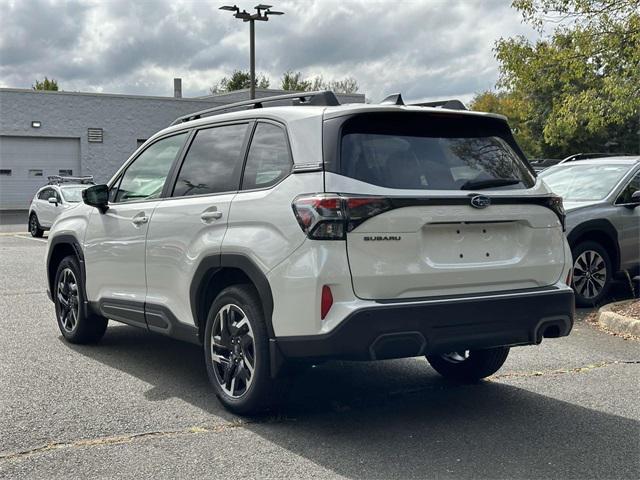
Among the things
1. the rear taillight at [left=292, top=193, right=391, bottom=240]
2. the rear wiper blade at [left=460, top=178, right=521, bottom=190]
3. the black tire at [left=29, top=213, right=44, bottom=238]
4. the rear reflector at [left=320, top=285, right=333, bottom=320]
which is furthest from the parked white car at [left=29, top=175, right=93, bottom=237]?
the rear reflector at [left=320, top=285, right=333, bottom=320]

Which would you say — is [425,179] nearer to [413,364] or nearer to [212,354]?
[212,354]

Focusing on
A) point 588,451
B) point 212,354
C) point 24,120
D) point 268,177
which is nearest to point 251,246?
point 268,177

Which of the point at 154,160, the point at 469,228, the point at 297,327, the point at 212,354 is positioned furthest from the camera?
the point at 154,160

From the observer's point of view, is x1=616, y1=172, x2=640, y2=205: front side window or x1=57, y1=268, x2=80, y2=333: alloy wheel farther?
x1=616, y1=172, x2=640, y2=205: front side window

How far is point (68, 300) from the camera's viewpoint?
24.0 ft

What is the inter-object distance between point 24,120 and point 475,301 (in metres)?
35.9

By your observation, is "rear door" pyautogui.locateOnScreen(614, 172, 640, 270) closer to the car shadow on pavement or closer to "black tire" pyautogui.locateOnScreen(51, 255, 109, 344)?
the car shadow on pavement

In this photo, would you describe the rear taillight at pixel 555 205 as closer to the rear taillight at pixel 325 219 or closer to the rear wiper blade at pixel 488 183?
the rear wiper blade at pixel 488 183

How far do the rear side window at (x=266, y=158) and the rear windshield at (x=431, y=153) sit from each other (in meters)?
0.46

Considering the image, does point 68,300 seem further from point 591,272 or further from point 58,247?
point 591,272

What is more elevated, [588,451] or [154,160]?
[154,160]

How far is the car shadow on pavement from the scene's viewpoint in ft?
13.9

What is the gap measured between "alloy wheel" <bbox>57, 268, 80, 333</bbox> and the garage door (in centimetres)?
3200

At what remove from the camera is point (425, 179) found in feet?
15.5
